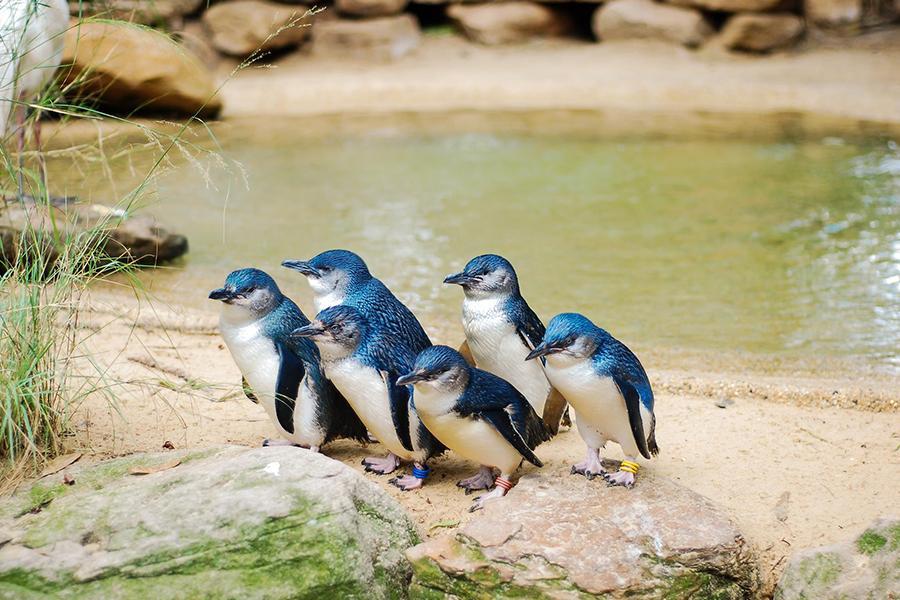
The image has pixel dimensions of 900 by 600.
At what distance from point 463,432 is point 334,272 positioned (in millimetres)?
966

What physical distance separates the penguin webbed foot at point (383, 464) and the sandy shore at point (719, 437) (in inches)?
1.3

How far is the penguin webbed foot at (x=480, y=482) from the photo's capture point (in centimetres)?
381

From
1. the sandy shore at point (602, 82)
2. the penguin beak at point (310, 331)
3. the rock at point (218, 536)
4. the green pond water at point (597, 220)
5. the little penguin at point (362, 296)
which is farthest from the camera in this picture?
the sandy shore at point (602, 82)

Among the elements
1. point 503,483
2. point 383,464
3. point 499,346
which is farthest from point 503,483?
point 499,346

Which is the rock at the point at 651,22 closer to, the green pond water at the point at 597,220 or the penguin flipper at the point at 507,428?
the green pond water at the point at 597,220

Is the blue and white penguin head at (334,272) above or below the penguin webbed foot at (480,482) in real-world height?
above

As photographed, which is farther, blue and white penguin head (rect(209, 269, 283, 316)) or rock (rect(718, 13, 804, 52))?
rock (rect(718, 13, 804, 52))

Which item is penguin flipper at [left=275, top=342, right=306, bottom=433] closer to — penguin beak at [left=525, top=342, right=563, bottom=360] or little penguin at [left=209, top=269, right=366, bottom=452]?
little penguin at [left=209, top=269, right=366, bottom=452]

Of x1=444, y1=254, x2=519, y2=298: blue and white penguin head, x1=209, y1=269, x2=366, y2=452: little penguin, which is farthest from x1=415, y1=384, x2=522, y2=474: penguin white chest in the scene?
x1=444, y1=254, x2=519, y2=298: blue and white penguin head

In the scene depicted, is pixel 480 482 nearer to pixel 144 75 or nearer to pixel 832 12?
pixel 144 75

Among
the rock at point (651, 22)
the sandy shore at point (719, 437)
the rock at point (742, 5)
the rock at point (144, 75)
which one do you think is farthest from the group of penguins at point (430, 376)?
→ the rock at point (742, 5)

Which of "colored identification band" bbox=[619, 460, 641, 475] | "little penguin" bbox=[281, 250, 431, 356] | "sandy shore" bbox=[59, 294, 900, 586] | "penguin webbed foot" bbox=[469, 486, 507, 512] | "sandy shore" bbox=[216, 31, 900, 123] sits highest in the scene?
"little penguin" bbox=[281, 250, 431, 356]

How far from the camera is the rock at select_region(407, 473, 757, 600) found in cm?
314

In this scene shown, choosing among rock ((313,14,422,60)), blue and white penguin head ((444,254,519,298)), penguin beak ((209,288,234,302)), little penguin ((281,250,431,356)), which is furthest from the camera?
rock ((313,14,422,60))
